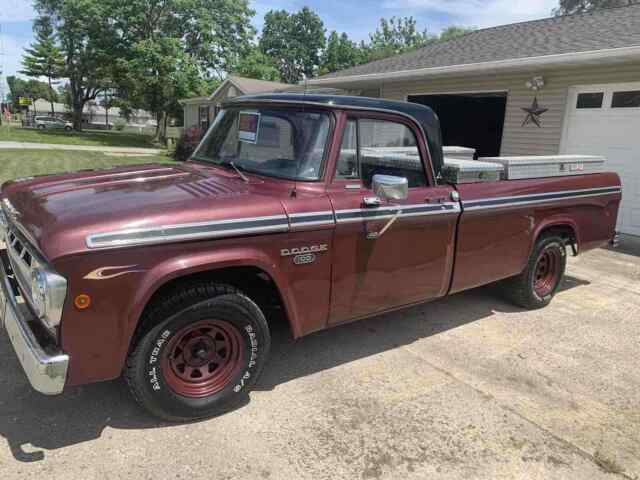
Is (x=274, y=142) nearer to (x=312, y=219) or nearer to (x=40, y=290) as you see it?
(x=312, y=219)

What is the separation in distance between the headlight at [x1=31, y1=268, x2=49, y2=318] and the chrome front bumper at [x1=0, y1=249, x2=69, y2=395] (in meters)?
0.17

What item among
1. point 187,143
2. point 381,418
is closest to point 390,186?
point 381,418

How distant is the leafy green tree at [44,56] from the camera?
45.8 metres

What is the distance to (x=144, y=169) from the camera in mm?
3918

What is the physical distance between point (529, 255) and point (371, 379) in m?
2.22

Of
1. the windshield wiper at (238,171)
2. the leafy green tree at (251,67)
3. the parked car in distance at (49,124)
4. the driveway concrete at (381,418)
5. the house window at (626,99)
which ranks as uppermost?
the leafy green tree at (251,67)

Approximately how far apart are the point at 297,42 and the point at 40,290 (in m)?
82.6

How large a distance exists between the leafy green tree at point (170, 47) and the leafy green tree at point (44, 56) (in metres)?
15.3

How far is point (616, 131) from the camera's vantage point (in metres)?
8.68

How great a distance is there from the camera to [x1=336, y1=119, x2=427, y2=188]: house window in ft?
11.1

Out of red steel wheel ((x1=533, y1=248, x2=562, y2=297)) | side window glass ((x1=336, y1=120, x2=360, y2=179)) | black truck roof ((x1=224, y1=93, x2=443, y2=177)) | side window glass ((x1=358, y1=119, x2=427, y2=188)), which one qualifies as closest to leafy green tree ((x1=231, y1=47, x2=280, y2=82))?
red steel wheel ((x1=533, y1=248, x2=562, y2=297))

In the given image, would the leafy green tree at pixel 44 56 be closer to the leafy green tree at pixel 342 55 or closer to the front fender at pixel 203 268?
the leafy green tree at pixel 342 55

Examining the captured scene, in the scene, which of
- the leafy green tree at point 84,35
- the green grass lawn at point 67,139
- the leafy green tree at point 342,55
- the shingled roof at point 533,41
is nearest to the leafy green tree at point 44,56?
the leafy green tree at point 84,35

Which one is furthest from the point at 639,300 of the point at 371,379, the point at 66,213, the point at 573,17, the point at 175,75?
the point at 175,75
